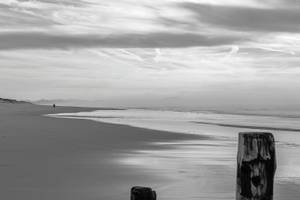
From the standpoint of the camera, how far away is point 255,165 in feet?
13.9

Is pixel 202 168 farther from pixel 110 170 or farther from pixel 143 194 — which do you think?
pixel 143 194

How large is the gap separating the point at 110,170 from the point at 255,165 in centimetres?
650

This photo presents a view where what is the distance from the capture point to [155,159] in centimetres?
1271

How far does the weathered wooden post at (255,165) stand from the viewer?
165 inches

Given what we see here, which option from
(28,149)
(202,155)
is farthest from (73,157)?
(202,155)

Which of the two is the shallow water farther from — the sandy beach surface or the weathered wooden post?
the weathered wooden post

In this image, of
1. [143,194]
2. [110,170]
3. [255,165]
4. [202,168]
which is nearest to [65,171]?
[110,170]

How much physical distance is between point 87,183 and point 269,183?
4.81m

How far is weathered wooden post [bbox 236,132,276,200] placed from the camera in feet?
13.8

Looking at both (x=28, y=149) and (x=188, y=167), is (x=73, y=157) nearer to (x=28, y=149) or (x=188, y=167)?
(x=28, y=149)

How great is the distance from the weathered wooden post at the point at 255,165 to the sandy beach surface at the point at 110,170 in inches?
141

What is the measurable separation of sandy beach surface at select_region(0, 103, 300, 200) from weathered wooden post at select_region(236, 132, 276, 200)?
11.8ft

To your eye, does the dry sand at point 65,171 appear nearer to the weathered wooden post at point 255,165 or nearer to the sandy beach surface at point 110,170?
the sandy beach surface at point 110,170

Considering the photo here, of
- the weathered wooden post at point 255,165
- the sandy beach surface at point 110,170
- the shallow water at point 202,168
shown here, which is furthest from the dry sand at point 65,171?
the weathered wooden post at point 255,165
